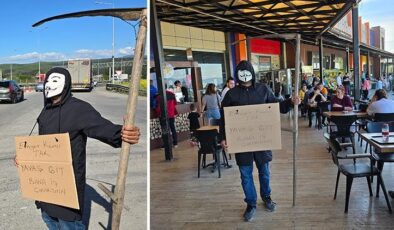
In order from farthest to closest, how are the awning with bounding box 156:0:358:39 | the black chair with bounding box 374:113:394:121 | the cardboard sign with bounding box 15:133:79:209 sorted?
the awning with bounding box 156:0:358:39 → the black chair with bounding box 374:113:394:121 → the cardboard sign with bounding box 15:133:79:209

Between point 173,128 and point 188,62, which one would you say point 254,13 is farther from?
point 173,128

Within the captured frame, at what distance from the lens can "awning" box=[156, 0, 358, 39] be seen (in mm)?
9998

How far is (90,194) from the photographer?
7.97 feet

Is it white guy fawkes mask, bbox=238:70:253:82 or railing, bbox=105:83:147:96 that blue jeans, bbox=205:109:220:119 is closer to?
white guy fawkes mask, bbox=238:70:253:82

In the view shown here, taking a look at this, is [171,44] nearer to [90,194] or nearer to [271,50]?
[271,50]

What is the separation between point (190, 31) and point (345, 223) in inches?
434

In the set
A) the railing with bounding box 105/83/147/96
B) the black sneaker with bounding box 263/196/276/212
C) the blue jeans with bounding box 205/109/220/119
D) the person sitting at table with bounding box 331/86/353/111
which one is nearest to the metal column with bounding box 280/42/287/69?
the person sitting at table with bounding box 331/86/353/111

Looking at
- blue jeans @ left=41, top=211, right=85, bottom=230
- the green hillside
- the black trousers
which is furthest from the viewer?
the black trousers

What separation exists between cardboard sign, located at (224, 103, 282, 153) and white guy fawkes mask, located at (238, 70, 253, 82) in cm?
27

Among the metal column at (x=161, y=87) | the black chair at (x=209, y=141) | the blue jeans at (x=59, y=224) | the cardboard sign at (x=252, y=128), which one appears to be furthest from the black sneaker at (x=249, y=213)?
the metal column at (x=161, y=87)

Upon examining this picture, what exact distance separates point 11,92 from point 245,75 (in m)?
2.10

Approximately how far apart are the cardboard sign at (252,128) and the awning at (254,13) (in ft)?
17.8

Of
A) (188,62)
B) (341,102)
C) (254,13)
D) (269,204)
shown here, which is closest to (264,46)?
(254,13)

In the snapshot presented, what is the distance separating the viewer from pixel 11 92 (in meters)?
2.05
